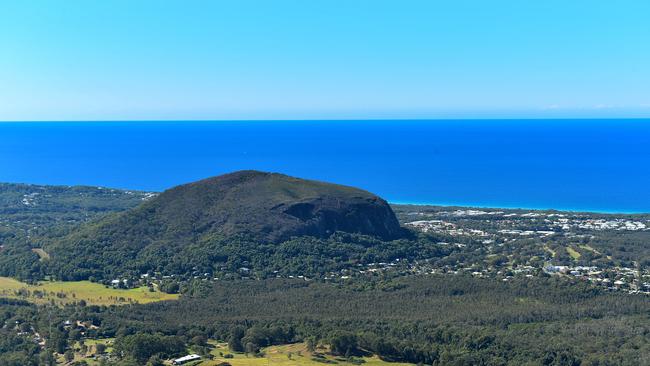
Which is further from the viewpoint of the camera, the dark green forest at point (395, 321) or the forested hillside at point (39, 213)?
the forested hillside at point (39, 213)

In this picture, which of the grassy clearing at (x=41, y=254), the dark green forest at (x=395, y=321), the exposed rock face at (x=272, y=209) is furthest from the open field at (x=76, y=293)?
the exposed rock face at (x=272, y=209)

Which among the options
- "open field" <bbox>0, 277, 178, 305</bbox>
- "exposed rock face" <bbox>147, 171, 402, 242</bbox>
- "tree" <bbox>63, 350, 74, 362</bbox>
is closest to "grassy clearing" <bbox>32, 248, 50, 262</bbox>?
"open field" <bbox>0, 277, 178, 305</bbox>

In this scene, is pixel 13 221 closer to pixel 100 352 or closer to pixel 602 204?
pixel 100 352

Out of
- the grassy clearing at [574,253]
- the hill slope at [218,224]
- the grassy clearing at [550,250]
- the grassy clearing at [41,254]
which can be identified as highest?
the hill slope at [218,224]

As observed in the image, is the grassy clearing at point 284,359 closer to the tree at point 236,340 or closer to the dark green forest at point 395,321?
the tree at point 236,340

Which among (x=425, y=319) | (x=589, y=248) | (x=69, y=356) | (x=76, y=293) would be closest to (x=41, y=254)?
(x=76, y=293)

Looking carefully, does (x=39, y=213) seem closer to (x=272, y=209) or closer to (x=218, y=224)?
(x=218, y=224)

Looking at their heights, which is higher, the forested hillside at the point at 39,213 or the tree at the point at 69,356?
the tree at the point at 69,356
